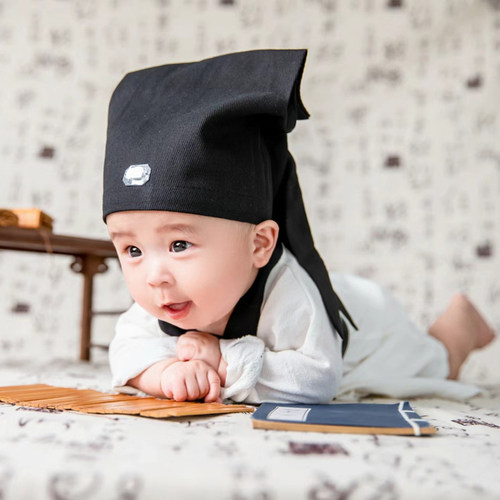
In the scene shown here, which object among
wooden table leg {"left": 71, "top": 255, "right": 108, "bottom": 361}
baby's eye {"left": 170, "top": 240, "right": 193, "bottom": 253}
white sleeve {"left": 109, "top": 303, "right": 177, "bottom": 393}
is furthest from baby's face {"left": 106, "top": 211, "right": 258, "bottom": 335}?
wooden table leg {"left": 71, "top": 255, "right": 108, "bottom": 361}

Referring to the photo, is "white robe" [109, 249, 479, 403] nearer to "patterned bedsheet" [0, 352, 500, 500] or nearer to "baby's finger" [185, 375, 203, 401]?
"baby's finger" [185, 375, 203, 401]

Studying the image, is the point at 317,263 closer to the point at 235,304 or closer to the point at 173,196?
the point at 235,304

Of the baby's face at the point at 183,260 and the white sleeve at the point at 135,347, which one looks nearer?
the baby's face at the point at 183,260

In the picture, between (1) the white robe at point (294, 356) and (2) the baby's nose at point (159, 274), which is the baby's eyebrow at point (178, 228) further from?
(1) the white robe at point (294, 356)

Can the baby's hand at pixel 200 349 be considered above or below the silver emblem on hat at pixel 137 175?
below

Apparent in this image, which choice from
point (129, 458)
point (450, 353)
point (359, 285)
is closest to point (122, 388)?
point (129, 458)

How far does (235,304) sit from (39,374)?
0.59 metres

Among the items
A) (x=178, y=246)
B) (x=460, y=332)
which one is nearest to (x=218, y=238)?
(x=178, y=246)

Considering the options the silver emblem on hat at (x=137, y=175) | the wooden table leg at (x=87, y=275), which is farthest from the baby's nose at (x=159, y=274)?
the wooden table leg at (x=87, y=275)

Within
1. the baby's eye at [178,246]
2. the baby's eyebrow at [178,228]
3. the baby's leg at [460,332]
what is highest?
the baby's eyebrow at [178,228]

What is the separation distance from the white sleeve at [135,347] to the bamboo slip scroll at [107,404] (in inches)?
2.0

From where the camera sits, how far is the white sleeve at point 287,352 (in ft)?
3.23

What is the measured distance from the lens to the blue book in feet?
2.36

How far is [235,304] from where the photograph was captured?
40.6 inches
